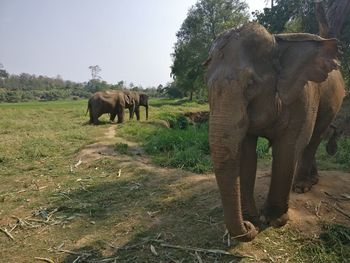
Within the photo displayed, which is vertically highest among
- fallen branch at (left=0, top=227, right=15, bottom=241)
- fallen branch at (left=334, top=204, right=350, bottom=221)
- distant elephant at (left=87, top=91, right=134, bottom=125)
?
distant elephant at (left=87, top=91, right=134, bottom=125)

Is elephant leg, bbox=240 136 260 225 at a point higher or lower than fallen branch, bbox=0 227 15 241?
higher

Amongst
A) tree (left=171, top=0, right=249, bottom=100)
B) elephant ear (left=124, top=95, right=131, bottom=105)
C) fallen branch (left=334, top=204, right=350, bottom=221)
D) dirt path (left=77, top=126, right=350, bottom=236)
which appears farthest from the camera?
tree (left=171, top=0, right=249, bottom=100)

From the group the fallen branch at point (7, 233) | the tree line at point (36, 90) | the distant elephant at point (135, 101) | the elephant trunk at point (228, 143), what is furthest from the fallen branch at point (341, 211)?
the tree line at point (36, 90)

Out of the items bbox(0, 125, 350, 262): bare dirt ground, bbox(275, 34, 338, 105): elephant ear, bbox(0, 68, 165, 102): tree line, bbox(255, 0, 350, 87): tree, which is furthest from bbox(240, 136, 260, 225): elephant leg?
bbox(0, 68, 165, 102): tree line

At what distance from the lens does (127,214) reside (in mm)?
6555

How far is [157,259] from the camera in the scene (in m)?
5.04

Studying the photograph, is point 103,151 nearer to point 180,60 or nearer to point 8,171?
point 8,171

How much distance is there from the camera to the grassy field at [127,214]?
5203mm

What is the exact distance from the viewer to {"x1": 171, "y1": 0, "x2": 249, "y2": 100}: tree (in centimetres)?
4459

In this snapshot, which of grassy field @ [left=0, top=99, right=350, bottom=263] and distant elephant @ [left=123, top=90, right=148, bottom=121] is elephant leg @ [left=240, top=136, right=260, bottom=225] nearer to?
grassy field @ [left=0, top=99, right=350, bottom=263]

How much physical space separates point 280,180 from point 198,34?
4279cm

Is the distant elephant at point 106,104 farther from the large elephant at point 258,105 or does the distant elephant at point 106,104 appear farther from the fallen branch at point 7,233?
the large elephant at point 258,105

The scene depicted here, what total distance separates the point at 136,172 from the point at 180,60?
3739 centimetres

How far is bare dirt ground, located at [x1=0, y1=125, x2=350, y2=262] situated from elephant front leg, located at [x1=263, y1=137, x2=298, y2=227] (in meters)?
0.26
